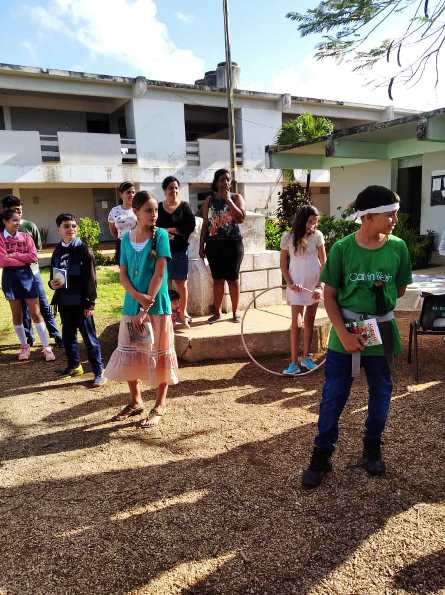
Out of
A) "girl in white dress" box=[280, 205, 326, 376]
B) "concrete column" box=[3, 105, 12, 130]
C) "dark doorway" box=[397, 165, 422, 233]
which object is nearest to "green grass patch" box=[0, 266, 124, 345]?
"girl in white dress" box=[280, 205, 326, 376]

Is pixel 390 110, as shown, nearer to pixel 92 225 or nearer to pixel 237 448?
pixel 92 225

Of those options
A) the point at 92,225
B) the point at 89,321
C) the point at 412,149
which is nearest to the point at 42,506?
the point at 89,321

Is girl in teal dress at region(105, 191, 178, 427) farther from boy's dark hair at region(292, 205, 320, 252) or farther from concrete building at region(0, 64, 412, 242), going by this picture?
concrete building at region(0, 64, 412, 242)

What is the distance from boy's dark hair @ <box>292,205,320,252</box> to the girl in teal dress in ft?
A: 4.81

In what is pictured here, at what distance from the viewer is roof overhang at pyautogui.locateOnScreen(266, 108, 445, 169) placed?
9573 mm

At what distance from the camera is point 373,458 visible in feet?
9.68

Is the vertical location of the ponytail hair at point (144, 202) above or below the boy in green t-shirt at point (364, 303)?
above

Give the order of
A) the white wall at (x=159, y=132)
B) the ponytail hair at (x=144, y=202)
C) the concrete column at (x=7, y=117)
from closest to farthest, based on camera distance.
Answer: the ponytail hair at (x=144, y=202), the concrete column at (x=7, y=117), the white wall at (x=159, y=132)

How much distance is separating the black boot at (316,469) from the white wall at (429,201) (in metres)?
10.8

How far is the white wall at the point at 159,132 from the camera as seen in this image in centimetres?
1905

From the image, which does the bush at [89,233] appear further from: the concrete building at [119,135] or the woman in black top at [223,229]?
the woman in black top at [223,229]

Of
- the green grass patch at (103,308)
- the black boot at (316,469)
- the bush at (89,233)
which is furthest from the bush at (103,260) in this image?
the black boot at (316,469)

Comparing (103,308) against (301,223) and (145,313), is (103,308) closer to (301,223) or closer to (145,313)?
(301,223)

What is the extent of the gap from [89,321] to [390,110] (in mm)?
23849
